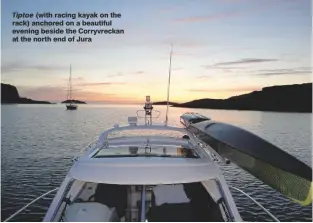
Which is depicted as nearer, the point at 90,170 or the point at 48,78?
the point at 90,170

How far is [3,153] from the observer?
19.7 metres

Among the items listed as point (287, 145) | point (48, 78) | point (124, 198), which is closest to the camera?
point (124, 198)

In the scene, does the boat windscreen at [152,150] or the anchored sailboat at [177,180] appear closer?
the anchored sailboat at [177,180]

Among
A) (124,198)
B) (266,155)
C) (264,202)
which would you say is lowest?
(264,202)

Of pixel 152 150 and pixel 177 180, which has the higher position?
pixel 152 150

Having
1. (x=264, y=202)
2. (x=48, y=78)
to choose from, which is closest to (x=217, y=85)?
(x=264, y=202)

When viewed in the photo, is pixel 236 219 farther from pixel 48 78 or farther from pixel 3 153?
pixel 3 153

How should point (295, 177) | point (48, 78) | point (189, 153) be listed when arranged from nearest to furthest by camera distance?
1. point (295, 177)
2. point (189, 153)
3. point (48, 78)

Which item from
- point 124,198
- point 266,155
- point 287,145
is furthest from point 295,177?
point 287,145

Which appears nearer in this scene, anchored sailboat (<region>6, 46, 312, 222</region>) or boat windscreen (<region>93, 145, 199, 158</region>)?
anchored sailboat (<region>6, 46, 312, 222</region>)

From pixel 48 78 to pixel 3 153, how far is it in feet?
24.0

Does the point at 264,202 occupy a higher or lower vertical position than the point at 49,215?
lower

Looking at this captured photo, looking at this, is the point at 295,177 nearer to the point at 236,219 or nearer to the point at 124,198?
the point at 236,219

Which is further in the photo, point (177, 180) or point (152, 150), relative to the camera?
point (152, 150)
